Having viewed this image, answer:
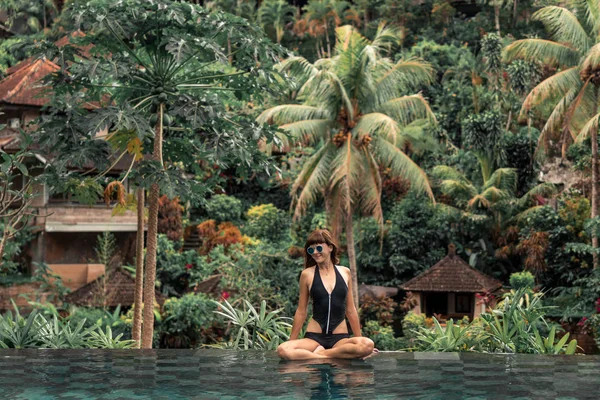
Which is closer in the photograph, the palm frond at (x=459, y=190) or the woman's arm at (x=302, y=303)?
the woman's arm at (x=302, y=303)

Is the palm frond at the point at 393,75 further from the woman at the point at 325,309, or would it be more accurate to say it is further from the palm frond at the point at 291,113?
the woman at the point at 325,309

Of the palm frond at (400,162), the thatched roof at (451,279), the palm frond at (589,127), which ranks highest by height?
the palm frond at (589,127)

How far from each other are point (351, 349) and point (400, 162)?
1487 centimetres

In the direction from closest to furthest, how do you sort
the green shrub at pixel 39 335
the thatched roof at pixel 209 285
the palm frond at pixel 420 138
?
the green shrub at pixel 39 335 < the thatched roof at pixel 209 285 < the palm frond at pixel 420 138

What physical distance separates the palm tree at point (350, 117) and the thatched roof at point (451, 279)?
276 centimetres

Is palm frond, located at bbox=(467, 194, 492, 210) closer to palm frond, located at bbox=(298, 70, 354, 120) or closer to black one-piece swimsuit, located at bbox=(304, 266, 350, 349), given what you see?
palm frond, located at bbox=(298, 70, 354, 120)

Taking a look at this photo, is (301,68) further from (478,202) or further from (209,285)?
(478,202)

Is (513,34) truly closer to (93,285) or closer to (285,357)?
(93,285)

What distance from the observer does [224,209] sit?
100 ft

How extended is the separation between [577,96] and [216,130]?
12587 millimetres

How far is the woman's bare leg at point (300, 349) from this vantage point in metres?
8.62

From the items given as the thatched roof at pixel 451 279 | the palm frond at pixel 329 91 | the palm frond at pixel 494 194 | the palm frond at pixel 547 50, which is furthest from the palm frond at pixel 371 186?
the palm frond at pixel 494 194

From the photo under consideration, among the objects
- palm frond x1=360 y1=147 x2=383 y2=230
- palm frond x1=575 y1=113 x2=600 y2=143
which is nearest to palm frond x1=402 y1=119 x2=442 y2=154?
palm frond x1=360 y1=147 x2=383 y2=230

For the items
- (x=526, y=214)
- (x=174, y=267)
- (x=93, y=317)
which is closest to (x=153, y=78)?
(x=93, y=317)
